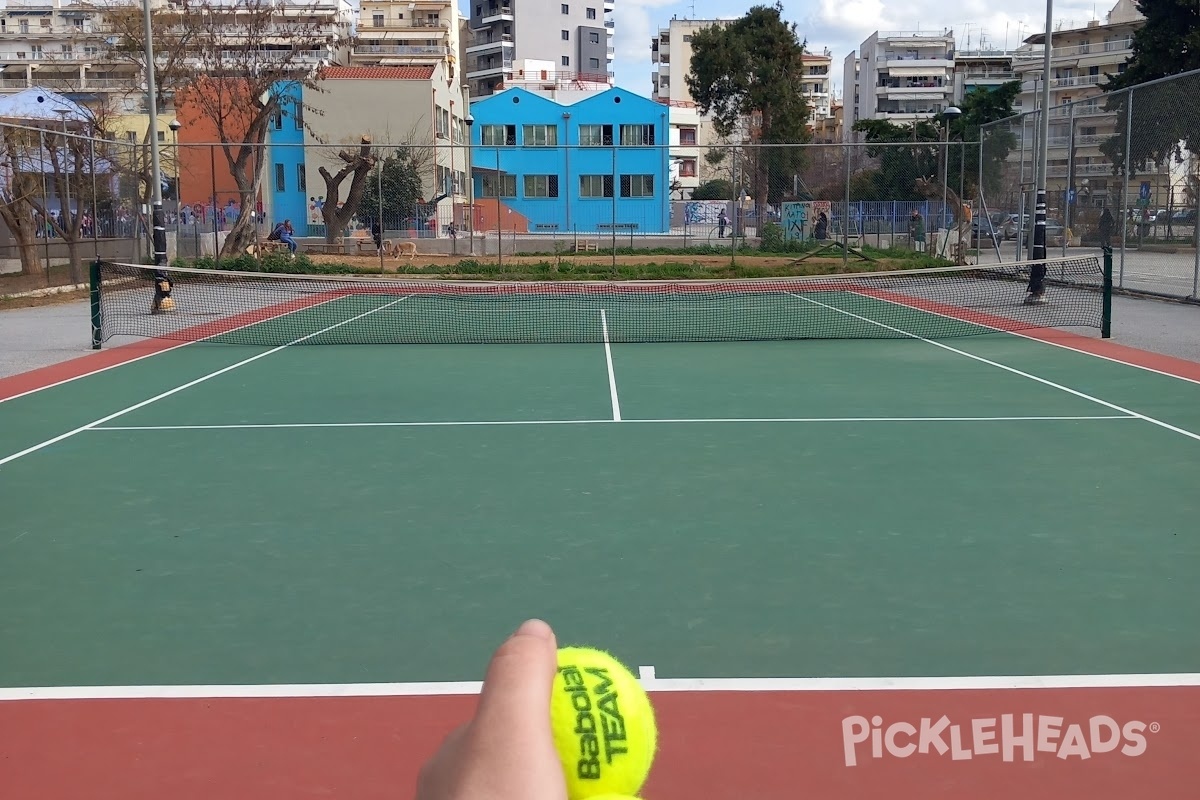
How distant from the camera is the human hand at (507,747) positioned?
887 millimetres

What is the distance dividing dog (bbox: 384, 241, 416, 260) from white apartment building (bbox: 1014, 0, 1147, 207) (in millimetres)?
14933

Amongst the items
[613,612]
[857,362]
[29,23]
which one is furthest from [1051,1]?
[29,23]

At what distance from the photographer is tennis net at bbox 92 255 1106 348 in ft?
54.0

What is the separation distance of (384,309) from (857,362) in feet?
33.7

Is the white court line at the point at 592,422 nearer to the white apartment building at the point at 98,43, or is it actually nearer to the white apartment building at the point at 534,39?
the white apartment building at the point at 98,43

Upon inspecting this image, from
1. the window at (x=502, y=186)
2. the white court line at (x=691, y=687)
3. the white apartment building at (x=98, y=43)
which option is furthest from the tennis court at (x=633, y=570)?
the window at (x=502, y=186)

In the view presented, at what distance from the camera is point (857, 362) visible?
43.7 feet

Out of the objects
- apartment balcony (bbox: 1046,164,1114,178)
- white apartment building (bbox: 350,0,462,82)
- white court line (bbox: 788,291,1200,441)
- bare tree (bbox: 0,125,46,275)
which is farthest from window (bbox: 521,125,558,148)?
white apartment building (bbox: 350,0,462,82)

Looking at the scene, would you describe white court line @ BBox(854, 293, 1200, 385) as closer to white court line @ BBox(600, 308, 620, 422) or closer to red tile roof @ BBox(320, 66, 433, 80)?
white court line @ BBox(600, 308, 620, 422)

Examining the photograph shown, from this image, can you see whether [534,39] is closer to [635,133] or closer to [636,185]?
[635,133]

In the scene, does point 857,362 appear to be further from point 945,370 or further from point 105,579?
point 105,579

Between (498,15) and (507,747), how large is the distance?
106912mm

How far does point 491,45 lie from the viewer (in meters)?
103

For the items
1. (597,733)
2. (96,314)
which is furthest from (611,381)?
(597,733)
